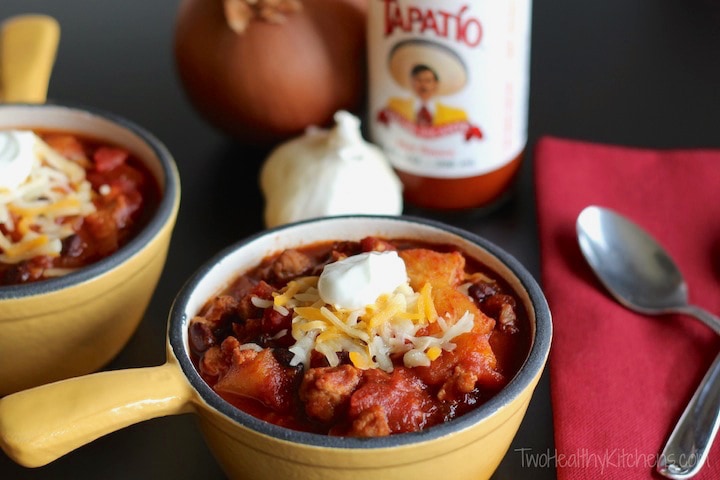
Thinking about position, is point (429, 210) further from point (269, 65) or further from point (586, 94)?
point (586, 94)

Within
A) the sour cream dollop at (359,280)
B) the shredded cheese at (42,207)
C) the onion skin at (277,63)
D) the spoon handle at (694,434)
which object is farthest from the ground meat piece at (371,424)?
the onion skin at (277,63)

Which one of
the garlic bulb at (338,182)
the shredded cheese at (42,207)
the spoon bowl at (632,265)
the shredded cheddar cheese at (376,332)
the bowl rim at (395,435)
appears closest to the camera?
the bowl rim at (395,435)

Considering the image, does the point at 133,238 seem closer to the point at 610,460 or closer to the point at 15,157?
the point at 15,157

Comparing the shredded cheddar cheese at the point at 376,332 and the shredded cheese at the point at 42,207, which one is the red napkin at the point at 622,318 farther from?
the shredded cheese at the point at 42,207

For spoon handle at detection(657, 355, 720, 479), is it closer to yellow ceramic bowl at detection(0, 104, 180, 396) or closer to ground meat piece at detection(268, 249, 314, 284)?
ground meat piece at detection(268, 249, 314, 284)

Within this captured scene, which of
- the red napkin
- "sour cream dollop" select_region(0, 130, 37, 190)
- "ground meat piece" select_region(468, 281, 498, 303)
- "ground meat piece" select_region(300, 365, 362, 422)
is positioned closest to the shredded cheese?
"sour cream dollop" select_region(0, 130, 37, 190)

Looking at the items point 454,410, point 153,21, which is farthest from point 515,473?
point 153,21
